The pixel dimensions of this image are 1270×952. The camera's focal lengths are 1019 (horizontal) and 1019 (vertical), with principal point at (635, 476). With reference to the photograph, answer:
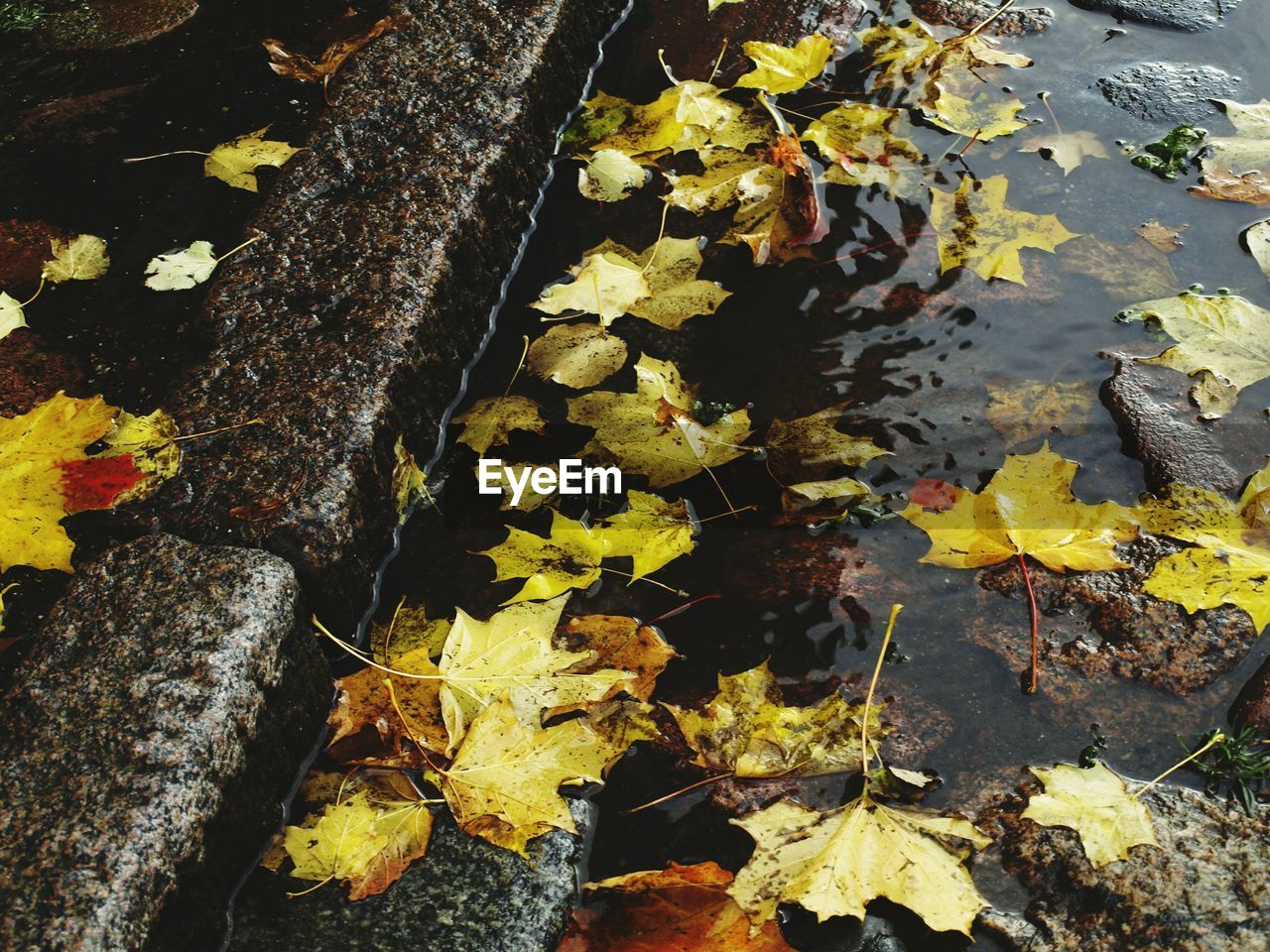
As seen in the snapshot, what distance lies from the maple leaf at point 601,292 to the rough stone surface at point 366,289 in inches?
6.7

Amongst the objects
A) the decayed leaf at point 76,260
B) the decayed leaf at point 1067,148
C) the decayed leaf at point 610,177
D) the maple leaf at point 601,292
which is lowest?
the maple leaf at point 601,292

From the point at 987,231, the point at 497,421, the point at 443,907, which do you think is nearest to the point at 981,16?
the point at 987,231

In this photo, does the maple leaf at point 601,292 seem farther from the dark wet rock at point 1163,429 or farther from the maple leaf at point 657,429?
the dark wet rock at point 1163,429

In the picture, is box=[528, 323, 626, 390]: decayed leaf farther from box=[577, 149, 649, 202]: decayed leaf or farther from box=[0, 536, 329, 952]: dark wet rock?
box=[0, 536, 329, 952]: dark wet rock

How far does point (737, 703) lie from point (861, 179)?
1579 millimetres

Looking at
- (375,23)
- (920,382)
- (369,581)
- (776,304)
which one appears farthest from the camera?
(375,23)

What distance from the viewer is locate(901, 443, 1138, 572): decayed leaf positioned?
2.03m

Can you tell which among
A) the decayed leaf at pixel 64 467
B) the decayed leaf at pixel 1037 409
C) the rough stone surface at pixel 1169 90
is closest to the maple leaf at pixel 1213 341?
the decayed leaf at pixel 1037 409

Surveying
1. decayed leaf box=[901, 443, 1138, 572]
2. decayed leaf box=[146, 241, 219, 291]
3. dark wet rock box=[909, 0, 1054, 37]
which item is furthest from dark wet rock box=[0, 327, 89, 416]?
dark wet rock box=[909, 0, 1054, 37]

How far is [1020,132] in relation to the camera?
9.54 ft

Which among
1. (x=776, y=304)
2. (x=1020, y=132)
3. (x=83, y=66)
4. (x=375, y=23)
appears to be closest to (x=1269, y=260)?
(x=1020, y=132)

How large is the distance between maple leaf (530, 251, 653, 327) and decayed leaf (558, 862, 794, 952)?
51.6 inches

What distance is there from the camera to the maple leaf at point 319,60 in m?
2.90

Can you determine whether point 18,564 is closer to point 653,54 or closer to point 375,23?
point 375,23
